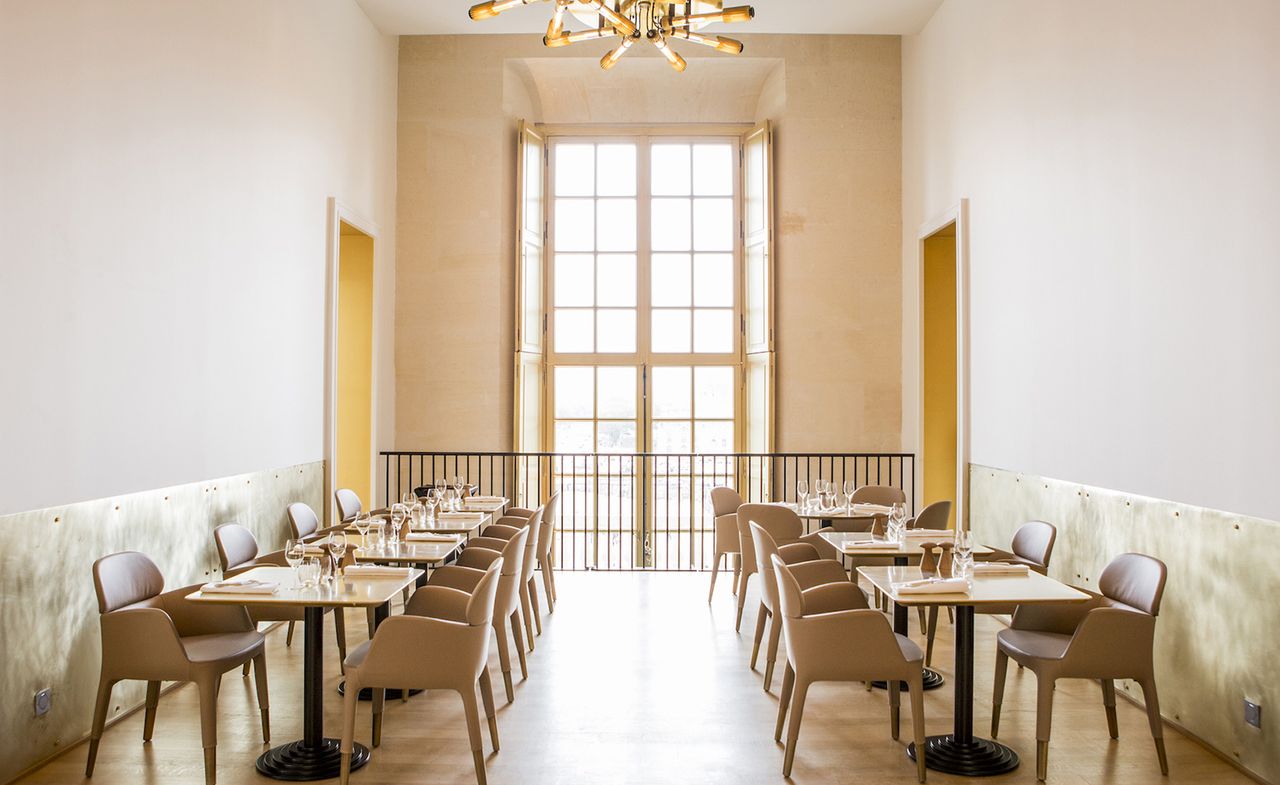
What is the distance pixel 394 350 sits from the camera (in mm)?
9461

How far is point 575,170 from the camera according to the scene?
1038 cm

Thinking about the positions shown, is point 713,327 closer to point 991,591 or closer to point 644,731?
point 644,731

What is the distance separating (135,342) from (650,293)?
6283 millimetres

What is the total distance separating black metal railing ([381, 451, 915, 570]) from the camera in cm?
935

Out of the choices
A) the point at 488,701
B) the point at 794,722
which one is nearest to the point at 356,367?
the point at 488,701

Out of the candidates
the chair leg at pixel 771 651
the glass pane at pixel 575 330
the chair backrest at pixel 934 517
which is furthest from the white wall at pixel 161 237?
the chair backrest at pixel 934 517

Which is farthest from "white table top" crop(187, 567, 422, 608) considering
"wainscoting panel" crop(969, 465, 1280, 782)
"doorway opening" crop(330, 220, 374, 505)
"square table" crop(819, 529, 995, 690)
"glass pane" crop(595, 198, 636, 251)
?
"glass pane" crop(595, 198, 636, 251)

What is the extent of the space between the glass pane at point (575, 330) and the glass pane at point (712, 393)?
1268mm

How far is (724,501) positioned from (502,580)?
128 inches

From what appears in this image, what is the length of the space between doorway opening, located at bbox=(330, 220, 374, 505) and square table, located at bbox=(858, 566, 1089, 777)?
5965 millimetres

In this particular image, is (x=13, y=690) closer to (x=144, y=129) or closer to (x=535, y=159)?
(x=144, y=129)

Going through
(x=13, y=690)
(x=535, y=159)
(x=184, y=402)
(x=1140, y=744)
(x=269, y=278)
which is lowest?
(x=1140, y=744)

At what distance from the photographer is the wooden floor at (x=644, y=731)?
13.1 feet

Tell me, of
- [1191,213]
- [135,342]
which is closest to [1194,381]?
[1191,213]
